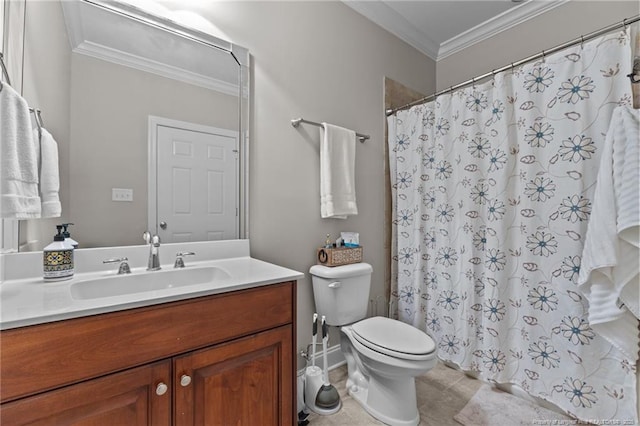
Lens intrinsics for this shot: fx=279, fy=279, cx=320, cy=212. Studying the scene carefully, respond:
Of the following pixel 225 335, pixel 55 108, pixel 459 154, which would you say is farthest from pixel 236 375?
pixel 459 154

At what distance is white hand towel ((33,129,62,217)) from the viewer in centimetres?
99

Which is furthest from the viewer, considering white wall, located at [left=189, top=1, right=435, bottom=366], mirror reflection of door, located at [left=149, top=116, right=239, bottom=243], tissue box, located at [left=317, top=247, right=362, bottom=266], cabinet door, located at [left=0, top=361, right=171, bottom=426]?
tissue box, located at [left=317, top=247, right=362, bottom=266]

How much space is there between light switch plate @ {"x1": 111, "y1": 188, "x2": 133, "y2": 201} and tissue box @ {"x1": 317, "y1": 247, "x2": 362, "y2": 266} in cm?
103

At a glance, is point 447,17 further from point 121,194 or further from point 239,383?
point 239,383

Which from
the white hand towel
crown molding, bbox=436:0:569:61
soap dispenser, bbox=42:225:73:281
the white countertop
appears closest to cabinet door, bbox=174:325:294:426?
the white countertop

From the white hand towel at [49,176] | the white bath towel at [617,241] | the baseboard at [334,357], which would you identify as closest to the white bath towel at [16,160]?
the white hand towel at [49,176]

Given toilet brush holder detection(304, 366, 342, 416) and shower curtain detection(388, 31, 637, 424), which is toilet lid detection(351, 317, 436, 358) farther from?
shower curtain detection(388, 31, 637, 424)

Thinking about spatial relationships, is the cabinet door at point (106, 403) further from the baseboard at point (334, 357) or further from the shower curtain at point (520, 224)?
the shower curtain at point (520, 224)

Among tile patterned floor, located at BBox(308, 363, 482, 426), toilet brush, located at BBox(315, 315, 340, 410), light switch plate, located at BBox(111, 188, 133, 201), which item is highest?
light switch plate, located at BBox(111, 188, 133, 201)

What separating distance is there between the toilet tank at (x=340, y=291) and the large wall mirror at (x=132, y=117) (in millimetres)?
547

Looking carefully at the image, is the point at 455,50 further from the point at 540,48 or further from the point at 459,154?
the point at 459,154

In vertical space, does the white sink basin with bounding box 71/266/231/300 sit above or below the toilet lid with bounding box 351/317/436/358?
above

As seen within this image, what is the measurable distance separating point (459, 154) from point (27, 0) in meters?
2.14

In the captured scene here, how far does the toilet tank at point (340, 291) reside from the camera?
1.62 metres
